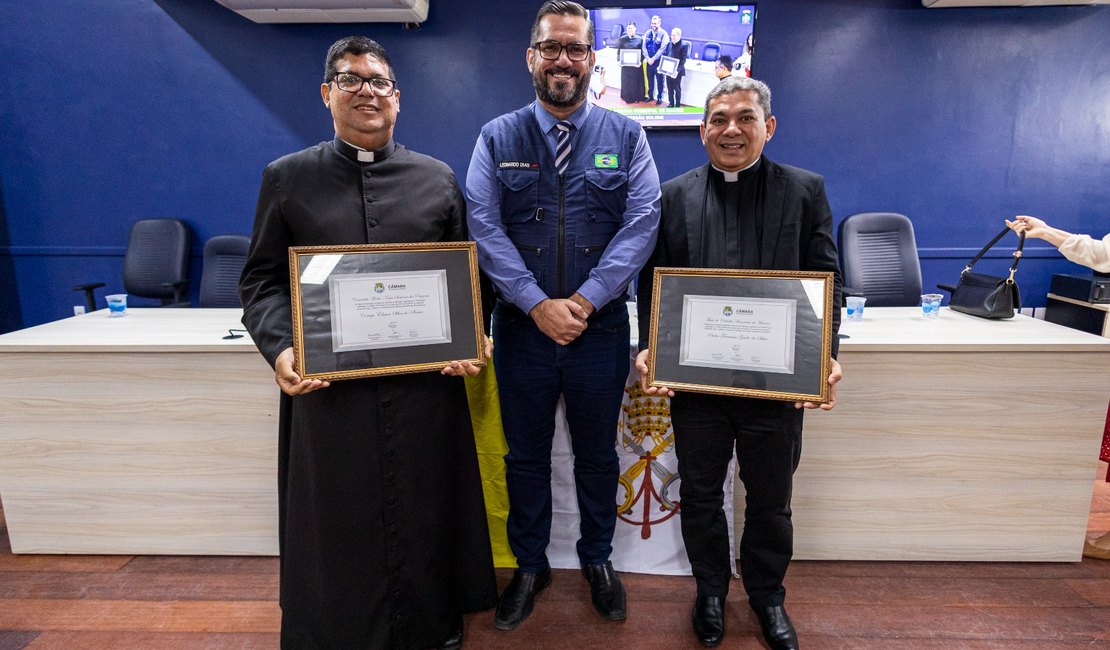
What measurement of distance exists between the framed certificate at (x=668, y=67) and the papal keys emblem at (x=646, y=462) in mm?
2538

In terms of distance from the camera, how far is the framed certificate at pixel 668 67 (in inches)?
148

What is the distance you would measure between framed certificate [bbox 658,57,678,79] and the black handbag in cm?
213

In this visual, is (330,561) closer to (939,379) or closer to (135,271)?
(939,379)

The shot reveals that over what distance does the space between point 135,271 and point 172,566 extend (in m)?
2.44

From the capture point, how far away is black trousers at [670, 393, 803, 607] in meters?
1.64

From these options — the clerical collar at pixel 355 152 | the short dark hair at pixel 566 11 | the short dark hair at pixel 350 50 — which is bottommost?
the clerical collar at pixel 355 152

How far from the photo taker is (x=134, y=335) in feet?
7.09

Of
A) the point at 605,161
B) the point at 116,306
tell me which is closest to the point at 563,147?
the point at 605,161

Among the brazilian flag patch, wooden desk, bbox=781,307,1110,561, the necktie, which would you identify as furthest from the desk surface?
wooden desk, bbox=781,307,1110,561

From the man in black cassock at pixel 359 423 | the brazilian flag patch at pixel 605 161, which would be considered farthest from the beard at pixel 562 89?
the man in black cassock at pixel 359 423

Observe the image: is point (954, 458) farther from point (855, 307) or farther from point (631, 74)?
point (631, 74)

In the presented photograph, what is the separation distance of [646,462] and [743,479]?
1.38ft

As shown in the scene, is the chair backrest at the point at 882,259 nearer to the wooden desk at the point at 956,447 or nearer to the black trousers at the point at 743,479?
the wooden desk at the point at 956,447

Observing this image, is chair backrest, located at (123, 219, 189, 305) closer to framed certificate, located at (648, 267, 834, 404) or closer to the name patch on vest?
the name patch on vest
